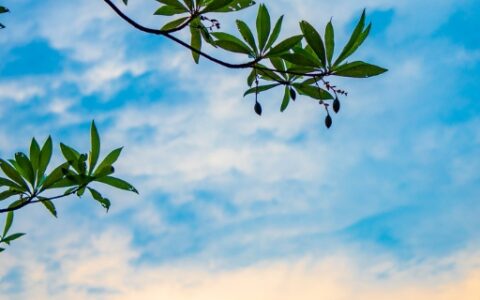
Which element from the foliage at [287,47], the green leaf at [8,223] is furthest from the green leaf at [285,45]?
the green leaf at [8,223]

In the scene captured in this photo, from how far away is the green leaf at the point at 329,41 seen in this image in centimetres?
334

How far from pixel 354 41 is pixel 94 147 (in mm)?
1627

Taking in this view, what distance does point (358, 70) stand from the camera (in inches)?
131

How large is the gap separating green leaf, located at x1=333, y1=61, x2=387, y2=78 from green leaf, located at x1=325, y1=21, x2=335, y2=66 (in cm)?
7

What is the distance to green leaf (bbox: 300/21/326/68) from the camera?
3273 mm

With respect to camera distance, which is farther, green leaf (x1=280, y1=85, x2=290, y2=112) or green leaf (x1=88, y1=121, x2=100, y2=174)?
green leaf (x1=280, y1=85, x2=290, y2=112)

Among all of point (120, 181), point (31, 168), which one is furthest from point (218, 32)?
point (31, 168)

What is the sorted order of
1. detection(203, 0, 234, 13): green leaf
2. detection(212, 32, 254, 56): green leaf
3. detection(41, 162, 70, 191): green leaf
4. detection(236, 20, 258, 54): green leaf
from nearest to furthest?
detection(203, 0, 234, 13): green leaf < detection(212, 32, 254, 56): green leaf < detection(236, 20, 258, 54): green leaf < detection(41, 162, 70, 191): green leaf

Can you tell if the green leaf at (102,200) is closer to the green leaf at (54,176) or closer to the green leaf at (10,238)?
the green leaf at (54,176)

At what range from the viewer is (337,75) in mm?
3363

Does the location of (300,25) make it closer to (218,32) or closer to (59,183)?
(218,32)

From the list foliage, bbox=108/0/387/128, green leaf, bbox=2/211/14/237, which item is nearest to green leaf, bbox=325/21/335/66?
foliage, bbox=108/0/387/128

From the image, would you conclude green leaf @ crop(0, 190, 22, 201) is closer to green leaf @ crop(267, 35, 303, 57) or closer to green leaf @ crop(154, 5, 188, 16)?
green leaf @ crop(154, 5, 188, 16)

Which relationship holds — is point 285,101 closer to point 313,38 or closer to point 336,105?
point 336,105
